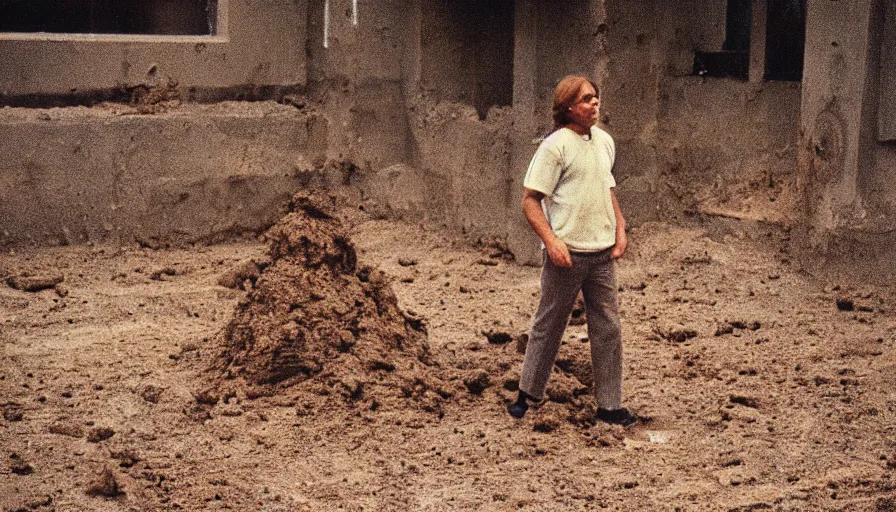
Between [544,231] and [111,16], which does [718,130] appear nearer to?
[544,231]

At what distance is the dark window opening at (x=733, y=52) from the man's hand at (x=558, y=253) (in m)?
3.37

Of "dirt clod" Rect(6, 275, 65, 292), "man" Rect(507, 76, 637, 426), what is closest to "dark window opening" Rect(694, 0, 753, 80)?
"man" Rect(507, 76, 637, 426)

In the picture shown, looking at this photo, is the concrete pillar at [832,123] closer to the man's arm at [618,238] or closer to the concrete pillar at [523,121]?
the concrete pillar at [523,121]

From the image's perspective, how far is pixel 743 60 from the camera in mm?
8648

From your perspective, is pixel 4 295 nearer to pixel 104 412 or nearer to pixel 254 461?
pixel 104 412

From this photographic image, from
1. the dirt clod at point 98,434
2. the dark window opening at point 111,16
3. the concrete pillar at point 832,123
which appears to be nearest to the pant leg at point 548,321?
the dirt clod at point 98,434

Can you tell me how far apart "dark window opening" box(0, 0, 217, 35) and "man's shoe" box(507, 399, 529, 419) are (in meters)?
4.45

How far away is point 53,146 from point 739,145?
447 centimetres

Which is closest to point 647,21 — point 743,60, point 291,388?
point 743,60

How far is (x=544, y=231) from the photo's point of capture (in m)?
5.74

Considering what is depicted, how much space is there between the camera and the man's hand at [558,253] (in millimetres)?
5691

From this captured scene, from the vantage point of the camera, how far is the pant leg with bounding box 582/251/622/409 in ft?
19.3

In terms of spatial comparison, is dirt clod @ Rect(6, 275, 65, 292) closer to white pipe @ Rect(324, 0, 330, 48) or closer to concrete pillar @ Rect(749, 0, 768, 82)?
white pipe @ Rect(324, 0, 330, 48)

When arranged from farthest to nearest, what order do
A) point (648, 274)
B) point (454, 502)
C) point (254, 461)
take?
point (648, 274) < point (254, 461) < point (454, 502)
